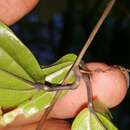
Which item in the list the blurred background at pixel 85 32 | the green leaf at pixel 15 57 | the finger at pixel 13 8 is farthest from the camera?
the blurred background at pixel 85 32

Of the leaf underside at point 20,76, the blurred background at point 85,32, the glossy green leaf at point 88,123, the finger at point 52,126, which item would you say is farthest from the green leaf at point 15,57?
the blurred background at point 85,32

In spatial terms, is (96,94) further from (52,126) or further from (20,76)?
(20,76)

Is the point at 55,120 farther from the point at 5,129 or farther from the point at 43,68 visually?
the point at 43,68

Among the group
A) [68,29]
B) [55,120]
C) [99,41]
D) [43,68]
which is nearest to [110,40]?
[99,41]

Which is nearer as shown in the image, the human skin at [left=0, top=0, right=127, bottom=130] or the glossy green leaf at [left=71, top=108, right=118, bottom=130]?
the glossy green leaf at [left=71, top=108, right=118, bottom=130]

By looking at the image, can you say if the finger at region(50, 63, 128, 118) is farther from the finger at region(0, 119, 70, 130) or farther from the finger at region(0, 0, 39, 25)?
the finger at region(0, 0, 39, 25)

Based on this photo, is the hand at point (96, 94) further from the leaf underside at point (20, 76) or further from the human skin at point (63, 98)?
the leaf underside at point (20, 76)

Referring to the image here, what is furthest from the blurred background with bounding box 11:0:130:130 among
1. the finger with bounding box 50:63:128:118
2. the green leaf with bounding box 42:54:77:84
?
the green leaf with bounding box 42:54:77:84

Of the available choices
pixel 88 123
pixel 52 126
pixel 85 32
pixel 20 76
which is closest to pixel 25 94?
pixel 20 76
